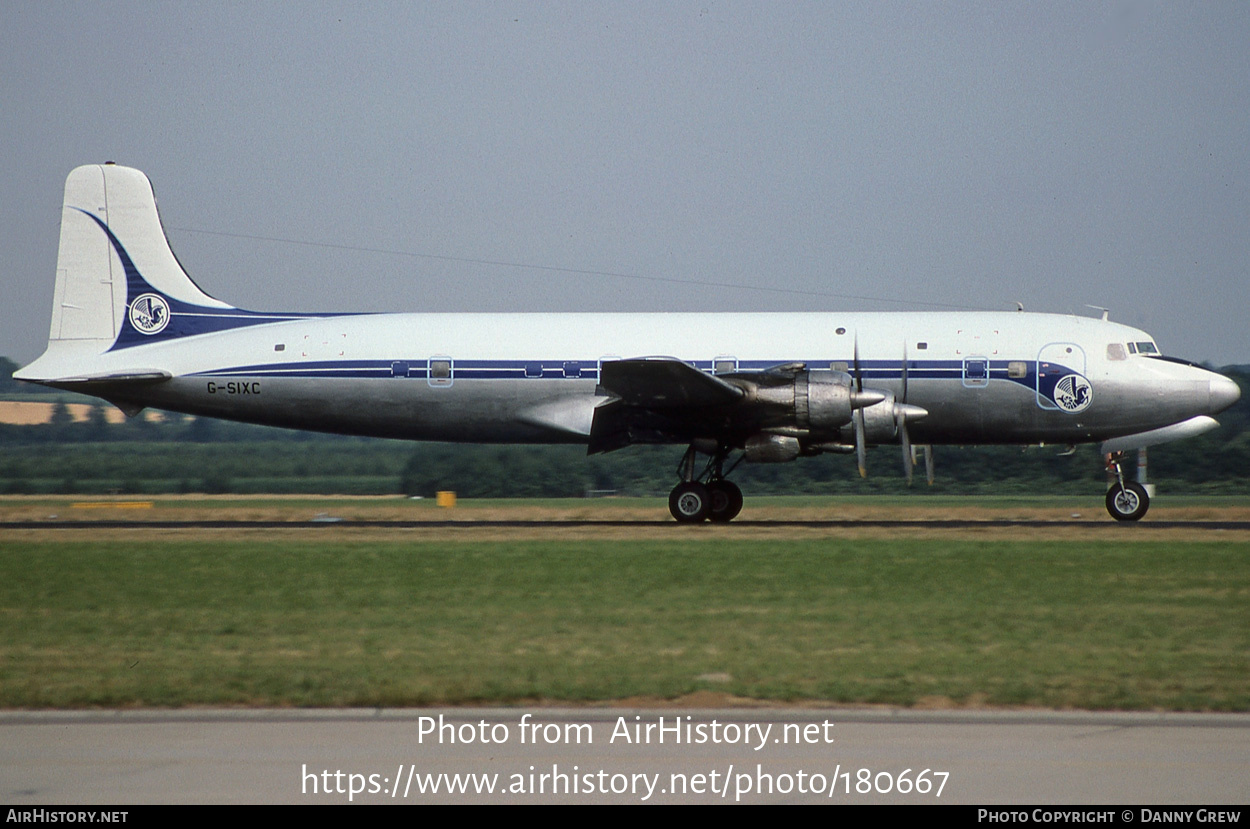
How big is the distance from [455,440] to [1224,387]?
16.0m

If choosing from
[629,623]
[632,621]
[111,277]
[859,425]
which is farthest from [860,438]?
[111,277]

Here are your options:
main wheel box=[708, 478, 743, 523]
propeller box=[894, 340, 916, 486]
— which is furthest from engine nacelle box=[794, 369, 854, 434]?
main wheel box=[708, 478, 743, 523]

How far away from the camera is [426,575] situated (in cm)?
1847

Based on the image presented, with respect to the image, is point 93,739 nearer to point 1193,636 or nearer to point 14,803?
point 14,803

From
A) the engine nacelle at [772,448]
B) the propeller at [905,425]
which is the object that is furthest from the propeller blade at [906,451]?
the engine nacelle at [772,448]

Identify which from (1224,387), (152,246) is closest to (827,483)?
(1224,387)

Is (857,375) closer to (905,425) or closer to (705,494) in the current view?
(905,425)

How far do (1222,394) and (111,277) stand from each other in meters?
24.2

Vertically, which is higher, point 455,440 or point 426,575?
point 455,440

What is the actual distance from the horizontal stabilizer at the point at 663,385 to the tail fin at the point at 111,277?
1045 cm

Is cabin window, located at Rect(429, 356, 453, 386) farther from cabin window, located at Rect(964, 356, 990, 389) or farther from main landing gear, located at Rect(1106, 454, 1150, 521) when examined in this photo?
main landing gear, located at Rect(1106, 454, 1150, 521)

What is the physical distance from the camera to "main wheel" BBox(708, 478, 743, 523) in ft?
87.6

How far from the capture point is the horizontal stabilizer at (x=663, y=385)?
23.8 m

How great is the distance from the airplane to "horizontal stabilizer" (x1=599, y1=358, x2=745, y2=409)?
0.05 meters
